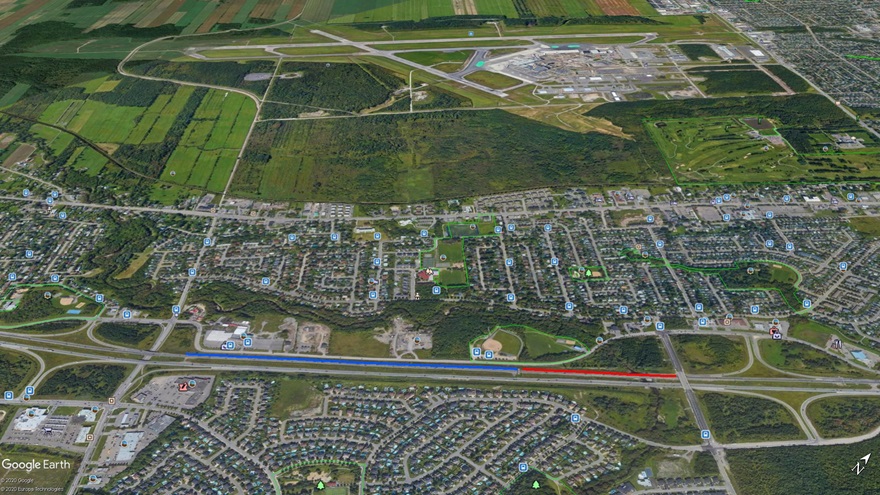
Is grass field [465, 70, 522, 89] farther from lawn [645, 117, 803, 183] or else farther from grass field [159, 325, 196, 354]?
grass field [159, 325, 196, 354]

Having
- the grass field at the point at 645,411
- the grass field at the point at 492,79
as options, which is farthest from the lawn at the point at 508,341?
the grass field at the point at 492,79

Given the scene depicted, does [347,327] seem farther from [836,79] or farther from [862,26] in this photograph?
[862,26]

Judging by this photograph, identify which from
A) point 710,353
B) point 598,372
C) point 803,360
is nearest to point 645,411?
point 598,372

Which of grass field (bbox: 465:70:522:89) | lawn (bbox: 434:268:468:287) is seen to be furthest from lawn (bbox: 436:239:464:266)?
grass field (bbox: 465:70:522:89)

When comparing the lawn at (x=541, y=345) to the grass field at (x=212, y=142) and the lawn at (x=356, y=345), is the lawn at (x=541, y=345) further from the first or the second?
the grass field at (x=212, y=142)

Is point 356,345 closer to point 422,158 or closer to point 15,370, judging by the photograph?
point 15,370

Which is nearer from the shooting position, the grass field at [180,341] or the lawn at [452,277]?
the grass field at [180,341]
